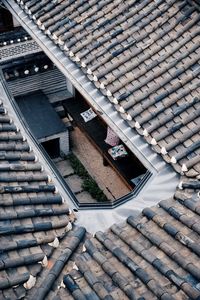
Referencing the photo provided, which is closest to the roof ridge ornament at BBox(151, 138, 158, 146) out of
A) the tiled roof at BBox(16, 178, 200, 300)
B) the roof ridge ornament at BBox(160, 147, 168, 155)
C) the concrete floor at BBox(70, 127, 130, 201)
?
the roof ridge ornament at BBox(160, 147, 168, 155)

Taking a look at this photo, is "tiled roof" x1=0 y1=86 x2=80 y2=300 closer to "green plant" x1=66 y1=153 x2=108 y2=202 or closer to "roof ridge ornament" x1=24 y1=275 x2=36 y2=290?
"roof ridge ornament" x1=24 y1=275 x2=36 y2=290

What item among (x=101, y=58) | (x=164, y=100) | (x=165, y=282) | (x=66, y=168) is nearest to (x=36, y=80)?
(x=66, y=168)

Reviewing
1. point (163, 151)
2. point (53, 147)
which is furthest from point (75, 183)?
point (163, 151)

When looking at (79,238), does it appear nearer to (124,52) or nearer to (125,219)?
(125,219)

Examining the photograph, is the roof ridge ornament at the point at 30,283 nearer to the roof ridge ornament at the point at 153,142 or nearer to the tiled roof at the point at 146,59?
the tiled roof at the point at 146,59

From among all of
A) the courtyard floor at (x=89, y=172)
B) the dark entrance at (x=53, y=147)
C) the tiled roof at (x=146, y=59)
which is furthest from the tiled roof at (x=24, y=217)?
the dark entrance at (x=53, y=147)
